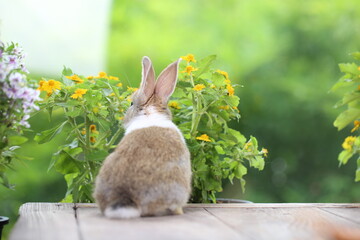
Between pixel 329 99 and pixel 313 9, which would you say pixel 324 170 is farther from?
pixel 313 9

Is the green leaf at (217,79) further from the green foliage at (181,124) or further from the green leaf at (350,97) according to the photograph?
the green leaf at (350,97)

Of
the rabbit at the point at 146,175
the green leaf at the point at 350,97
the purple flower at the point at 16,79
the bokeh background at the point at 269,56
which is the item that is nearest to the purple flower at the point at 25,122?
the purple flower at the point at 16,79

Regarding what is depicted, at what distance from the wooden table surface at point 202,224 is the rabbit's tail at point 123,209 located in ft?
0.08

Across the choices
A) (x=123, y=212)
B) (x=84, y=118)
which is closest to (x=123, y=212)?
(x=123, y=212)

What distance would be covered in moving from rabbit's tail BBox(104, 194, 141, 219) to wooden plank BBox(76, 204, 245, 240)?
0.02m

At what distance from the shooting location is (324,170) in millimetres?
4008

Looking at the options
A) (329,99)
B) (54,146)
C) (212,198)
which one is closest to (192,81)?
(212,198)

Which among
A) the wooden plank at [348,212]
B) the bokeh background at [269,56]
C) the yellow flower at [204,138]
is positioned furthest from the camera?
the bokeh background at [269,56]

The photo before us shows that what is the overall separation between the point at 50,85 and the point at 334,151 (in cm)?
284

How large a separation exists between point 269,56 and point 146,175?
2.71 m

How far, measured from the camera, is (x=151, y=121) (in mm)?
1756

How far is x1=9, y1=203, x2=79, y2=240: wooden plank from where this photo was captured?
1237 mm

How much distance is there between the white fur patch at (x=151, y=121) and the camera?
68.4 inches

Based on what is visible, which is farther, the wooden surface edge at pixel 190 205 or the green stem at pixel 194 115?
the green stem at pixel 194 115
